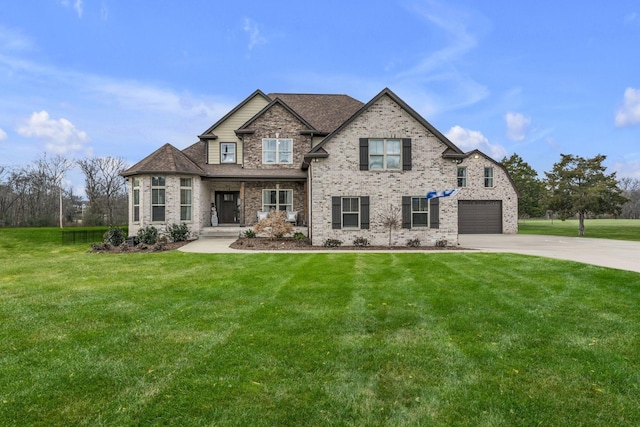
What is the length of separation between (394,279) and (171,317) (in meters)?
5.37

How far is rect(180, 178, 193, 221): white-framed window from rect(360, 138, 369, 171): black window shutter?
9.62 m

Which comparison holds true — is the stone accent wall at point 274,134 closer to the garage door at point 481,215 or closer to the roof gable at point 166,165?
the roof gable at point 166,165

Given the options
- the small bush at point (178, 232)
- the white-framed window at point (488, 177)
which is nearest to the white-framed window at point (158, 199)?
the small bush at point (178, 232)

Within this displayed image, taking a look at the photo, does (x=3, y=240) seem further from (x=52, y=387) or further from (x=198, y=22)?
(x=52, y=387)

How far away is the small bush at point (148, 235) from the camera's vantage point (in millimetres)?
16656

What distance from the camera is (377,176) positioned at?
1645 centimetres

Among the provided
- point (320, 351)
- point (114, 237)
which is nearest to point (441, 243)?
point (320, 351)

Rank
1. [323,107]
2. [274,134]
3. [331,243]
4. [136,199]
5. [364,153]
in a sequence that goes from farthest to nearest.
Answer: [323,107] < [274,134] < [136,199] < [364,153] < [331,243]

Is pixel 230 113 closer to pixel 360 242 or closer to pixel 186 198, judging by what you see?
pixel 186 198

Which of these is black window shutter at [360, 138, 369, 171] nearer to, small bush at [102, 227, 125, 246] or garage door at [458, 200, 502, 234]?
small bush at [102, 227, 125, 246]

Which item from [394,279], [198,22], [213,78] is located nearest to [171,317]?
[394,279]

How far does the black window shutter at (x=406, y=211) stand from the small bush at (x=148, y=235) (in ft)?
40.1

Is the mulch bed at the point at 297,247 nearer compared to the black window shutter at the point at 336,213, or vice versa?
the mulch bed at the point at 297,247

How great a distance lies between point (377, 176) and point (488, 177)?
15436 mm
